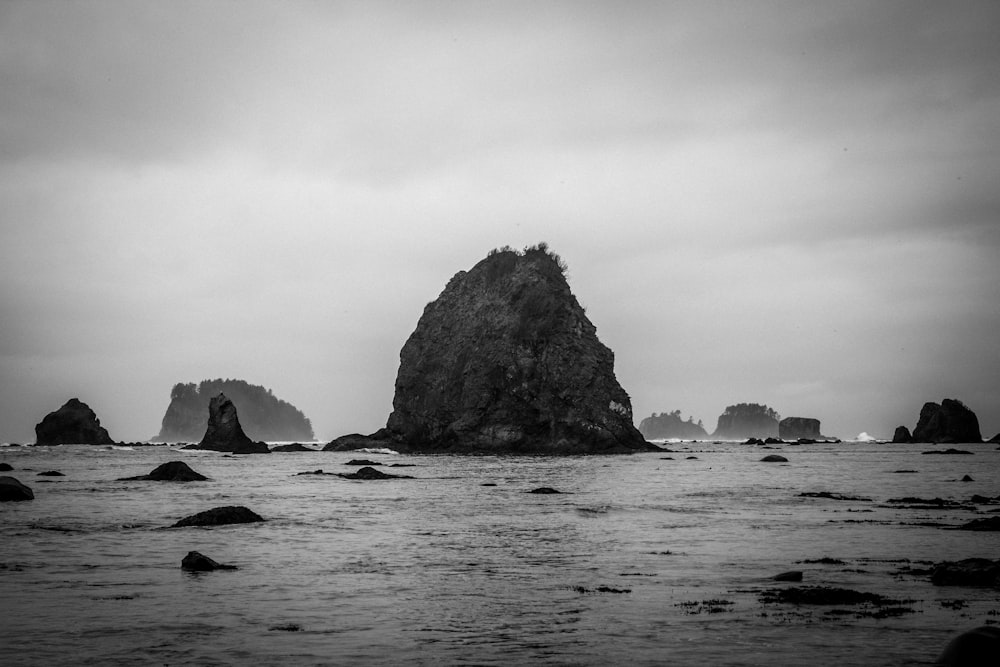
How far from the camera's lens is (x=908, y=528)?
106 ft

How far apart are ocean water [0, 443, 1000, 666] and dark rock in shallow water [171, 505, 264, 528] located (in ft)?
3.07

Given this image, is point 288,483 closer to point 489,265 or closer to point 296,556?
point 296,556

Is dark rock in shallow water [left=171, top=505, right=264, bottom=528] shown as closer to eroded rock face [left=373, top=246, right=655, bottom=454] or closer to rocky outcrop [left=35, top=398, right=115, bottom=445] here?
eroded rock face [left=373, top=246, right=655, bottom=454]

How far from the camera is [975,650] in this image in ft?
24.5

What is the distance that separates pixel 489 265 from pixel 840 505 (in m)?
130

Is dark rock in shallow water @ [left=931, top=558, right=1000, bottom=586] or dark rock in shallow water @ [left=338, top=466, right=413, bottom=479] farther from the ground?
dark rock in shallow water @ [left=931, top=558, right=1000, bottom=586]

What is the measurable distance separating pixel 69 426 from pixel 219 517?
16450 cm

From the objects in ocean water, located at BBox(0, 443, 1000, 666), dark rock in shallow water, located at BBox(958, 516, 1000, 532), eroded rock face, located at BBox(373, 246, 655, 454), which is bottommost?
ocean water, located at BBox(0, 443, 1000, 666)

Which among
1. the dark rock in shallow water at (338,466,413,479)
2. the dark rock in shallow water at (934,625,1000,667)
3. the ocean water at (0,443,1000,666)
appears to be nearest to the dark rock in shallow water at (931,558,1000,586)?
the ocean water at (0,443,1000,666)

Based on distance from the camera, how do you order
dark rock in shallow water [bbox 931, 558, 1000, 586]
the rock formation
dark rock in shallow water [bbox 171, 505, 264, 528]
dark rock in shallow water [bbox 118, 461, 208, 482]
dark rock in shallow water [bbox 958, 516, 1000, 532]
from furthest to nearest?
the rock formation
dark rock in shallow water [bbox 118, 461, 208, 482]
dark rock in shallow water [bbox 171, 505, 264, 528]
dark rock in shallow water [bbox 958, 516, 1000, 532]
dark rock in shallow water [bbox 931, 558, 1000, 586]

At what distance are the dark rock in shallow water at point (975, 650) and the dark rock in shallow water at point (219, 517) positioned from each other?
29365 millimetres

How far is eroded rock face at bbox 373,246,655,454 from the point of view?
140 metres

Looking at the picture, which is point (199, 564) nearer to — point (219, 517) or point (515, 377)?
point (219, 517)

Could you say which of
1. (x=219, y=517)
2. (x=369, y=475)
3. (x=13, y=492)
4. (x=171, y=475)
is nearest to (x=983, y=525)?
(x=219, y=517)
